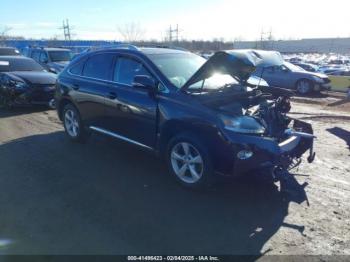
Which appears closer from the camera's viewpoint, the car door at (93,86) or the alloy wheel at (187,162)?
the alloy wheel at (187,162)

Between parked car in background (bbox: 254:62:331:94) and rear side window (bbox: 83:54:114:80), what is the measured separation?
1105cm

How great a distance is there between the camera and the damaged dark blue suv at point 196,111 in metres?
4.03

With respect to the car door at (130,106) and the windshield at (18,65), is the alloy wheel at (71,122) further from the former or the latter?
the windshield at (18,65)

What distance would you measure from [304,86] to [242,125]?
520 inches

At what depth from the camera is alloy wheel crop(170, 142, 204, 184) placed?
436cm

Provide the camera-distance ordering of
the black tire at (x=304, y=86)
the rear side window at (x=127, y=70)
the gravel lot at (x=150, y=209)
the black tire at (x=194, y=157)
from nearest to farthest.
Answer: the gravel lot at (x=150, y=209)
the black tire at (x=194, y=157)
the rear side window at (x=127, y=70)
the black tire at (x=304, y=86)

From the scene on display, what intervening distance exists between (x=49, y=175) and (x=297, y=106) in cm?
959

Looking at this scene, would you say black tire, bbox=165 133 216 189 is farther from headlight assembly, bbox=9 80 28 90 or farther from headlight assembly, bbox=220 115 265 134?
headlight assembly, bbox=9 80 28 90

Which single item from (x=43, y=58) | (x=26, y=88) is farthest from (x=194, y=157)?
(x=43, y=58)

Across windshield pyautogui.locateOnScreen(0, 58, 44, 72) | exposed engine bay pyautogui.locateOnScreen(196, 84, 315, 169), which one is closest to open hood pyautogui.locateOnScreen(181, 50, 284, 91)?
exposed engine bay pyautogui.locateOnScreen(196, 84, 315, 169)

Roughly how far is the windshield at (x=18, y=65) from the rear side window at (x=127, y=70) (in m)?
6.99

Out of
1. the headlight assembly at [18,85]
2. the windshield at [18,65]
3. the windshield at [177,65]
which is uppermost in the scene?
the windshield at [177,65]

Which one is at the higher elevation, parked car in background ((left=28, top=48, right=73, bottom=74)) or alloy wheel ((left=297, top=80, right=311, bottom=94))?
parked car in background ((left=28, top=48, right=73, bottom=74))

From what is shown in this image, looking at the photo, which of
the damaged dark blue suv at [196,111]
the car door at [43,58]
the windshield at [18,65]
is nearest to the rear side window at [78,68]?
the damaged dark blue suv at [196,111]
